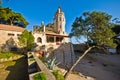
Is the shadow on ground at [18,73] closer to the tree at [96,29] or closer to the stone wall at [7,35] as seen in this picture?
the tree at [96,29]

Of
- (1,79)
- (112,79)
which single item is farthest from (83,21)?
(1,79)

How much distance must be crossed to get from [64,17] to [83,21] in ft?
130

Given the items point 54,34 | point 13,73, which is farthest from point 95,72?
point 54,34

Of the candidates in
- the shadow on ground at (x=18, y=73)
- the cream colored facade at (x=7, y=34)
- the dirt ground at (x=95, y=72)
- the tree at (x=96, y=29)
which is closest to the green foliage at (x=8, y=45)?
the cream colored facade at (x=7, y=34)

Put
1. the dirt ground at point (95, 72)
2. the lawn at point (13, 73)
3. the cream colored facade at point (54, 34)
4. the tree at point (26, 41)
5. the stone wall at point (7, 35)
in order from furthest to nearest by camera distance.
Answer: the cream colored facade at point (54, 34) → the stone wall at point (7, 35) → the tree at point (26, 41) → the dirt ground at point (95, 72) → the lawn at point (13, 73)

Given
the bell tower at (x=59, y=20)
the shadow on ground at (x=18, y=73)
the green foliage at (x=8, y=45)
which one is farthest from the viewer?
the bell tower at (x=59, y=20)

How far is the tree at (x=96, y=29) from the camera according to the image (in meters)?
19.9

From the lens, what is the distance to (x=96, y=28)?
20.5 metres

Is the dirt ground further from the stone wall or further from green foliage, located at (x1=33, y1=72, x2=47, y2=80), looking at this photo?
the stone wall

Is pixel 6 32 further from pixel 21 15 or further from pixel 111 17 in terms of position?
pixel 111 17

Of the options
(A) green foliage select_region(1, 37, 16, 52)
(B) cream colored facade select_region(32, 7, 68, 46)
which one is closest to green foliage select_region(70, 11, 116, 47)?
(B) cream colored facade select_region(32, 7, 68, 46)

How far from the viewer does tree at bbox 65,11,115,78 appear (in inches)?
784

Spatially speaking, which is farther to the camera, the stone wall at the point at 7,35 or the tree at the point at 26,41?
the stone wall at the point at 7,35

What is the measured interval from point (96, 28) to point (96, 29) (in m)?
0.14
